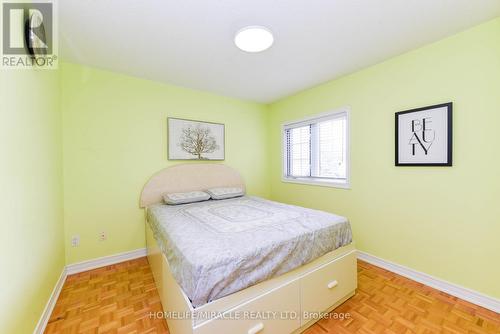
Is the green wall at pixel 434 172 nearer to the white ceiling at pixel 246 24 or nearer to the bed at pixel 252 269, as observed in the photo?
the white ceiling at pixel 246 24

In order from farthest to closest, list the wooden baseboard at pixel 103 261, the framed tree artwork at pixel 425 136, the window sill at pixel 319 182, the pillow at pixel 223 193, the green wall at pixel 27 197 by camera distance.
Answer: the pillow at pixel 223 193
the window sill at pixel 319 182
the wooden baseboard at pixel 103 261
the framed tree artwork at pixel 425 136
the green wall at pixel 27 197

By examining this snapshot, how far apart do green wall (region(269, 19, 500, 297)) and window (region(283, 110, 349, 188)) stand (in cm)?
16

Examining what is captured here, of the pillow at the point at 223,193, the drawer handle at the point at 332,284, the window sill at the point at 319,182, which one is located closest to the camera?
the drawer handle at the point at 332,284

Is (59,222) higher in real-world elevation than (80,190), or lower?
lower

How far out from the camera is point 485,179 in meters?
1.68

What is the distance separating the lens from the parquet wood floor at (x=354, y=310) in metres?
1.49

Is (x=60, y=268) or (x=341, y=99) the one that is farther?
(x=341, y=99)

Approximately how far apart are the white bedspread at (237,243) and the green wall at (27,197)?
2.59ft

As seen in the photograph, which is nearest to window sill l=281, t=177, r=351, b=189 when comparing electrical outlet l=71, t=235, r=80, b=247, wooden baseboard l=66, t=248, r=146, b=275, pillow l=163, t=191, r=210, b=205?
pillow l=163, t=191, r=210, b=205

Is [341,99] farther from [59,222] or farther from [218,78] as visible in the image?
[59,222]

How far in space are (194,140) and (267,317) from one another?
2.43m

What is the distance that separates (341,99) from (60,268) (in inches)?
145

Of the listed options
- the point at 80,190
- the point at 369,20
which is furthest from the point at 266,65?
the point at 80,190

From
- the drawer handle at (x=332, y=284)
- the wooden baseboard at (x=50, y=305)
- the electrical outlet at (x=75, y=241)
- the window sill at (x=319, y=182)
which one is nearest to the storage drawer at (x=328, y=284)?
the drawer handle at (x=332, y=284)
